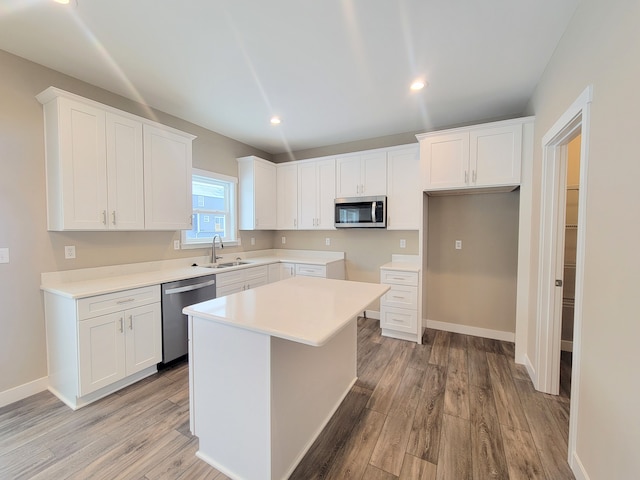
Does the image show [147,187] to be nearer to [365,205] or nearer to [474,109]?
[365,205]

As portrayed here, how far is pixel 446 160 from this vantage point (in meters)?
3.07

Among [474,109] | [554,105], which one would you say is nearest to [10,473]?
[554,105]

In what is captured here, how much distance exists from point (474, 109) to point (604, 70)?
194cm

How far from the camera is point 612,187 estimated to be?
1246mm

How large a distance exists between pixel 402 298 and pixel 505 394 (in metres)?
1.35

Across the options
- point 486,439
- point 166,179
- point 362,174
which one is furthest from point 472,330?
point 166,179

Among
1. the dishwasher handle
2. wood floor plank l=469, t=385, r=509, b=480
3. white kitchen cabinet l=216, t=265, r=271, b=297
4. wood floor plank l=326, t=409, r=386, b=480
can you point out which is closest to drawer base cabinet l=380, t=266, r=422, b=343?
wood floor plank l=469, t=385, r=509, b=480

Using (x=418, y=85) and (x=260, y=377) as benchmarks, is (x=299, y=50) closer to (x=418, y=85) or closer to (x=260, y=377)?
(x=418, y=85)

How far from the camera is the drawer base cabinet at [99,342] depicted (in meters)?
2.08

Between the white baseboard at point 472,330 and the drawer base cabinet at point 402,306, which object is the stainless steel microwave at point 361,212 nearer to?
the drawer base cabinet at point 402,306

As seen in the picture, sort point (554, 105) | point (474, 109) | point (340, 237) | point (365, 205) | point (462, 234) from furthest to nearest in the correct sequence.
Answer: point (340, 237), point (365, 205), point (462, 234), point (474, 109), point (554, 105)

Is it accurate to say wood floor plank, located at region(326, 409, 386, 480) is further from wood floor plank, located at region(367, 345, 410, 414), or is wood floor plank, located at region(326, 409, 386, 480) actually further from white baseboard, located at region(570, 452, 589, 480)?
white baseboard, located at region(570, 452, 589, 480)

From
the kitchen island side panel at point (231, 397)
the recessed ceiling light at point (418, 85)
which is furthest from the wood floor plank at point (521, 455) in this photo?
the recessed ceiling light at point (418, 85)

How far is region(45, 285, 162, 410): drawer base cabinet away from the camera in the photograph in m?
2.08
